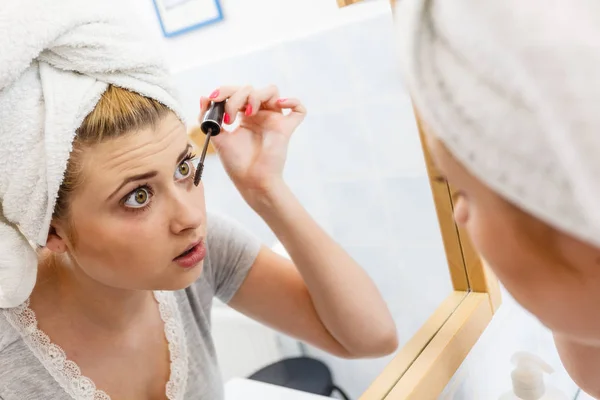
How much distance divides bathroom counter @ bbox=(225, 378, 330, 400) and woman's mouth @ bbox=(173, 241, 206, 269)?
0.32m

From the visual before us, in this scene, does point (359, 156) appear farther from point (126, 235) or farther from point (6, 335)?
point (6, 335)

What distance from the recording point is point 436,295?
3.10ft

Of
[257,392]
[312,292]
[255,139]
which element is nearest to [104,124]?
[255,139]

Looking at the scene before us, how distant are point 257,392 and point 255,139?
1.36ft

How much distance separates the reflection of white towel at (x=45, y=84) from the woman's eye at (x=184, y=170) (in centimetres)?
10

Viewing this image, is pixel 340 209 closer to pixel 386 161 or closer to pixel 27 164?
pixel 386 161

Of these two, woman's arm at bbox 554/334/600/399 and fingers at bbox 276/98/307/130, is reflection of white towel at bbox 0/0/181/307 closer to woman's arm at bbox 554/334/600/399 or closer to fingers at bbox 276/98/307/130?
fingers at bbox 276/98/307/130

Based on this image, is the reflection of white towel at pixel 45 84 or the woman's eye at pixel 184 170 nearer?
the reflection of white towel at pixel 45 84

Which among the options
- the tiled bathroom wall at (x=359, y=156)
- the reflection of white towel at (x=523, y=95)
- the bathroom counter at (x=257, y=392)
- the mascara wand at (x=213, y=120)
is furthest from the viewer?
the tiled bathroom wall at (x=359, y=156)

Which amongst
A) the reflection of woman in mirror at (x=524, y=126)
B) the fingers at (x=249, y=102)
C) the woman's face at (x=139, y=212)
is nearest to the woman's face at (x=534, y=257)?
the reflection of woman in mirror at (x=524, y=126)

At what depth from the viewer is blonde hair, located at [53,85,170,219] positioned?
0.53m

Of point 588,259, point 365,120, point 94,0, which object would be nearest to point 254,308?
point 365,120

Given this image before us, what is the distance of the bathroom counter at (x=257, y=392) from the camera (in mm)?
833

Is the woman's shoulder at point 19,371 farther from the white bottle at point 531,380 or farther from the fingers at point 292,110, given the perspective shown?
the white bottle at point 531,380
